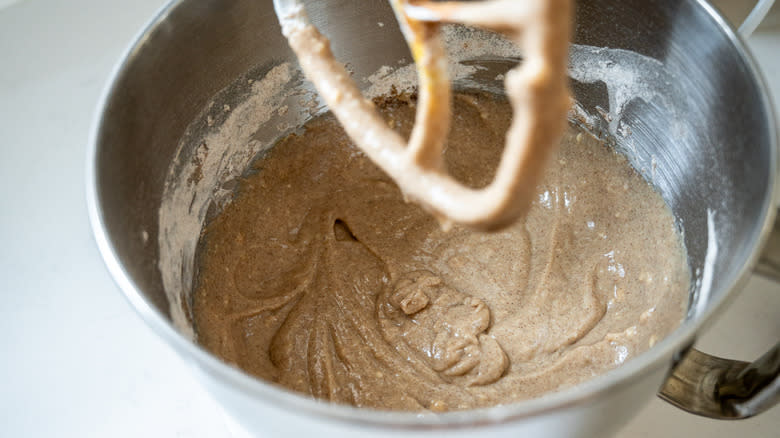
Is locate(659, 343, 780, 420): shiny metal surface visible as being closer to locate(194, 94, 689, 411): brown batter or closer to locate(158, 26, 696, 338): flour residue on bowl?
locate(194, 94, 689, 411): brown batter

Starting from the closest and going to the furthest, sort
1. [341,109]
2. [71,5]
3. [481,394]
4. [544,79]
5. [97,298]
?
[544,79], [341,109], [481,394], [97,298], [71,5]

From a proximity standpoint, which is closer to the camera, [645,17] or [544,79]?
[544,79]

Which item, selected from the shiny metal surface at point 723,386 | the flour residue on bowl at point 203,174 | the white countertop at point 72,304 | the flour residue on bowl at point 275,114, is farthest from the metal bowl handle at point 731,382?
the flour residue on bowl at point 203,174

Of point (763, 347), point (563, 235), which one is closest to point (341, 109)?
point (563, 235)

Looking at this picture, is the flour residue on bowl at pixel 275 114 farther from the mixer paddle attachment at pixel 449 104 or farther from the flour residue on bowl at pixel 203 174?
the mixer paddle attachment at pixel 449 104

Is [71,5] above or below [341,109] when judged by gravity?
below

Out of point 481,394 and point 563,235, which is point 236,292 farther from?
point 563,235

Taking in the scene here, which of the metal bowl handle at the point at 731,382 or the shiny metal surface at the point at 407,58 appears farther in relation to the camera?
the metal bowl handle at the point at 731,382
